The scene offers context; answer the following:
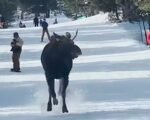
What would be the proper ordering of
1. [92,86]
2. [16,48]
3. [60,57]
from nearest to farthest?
[60,57] → [92,86] → [16,48]

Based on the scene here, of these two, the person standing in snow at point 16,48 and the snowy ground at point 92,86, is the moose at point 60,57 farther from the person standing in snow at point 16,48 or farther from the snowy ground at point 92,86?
the person standing in snow at point 16,48

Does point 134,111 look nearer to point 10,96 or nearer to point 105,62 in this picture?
point 10,96

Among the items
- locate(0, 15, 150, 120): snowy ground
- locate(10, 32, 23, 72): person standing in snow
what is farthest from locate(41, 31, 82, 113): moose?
locate(10, 32, 23, 72): person standing in snow

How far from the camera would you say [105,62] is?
26.9 meters

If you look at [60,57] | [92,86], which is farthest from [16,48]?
[60,57]

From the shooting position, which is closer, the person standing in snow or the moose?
the moose

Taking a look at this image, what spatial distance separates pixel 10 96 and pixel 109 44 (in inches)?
827

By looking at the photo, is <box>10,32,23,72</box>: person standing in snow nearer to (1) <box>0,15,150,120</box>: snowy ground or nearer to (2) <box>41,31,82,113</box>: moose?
(1) <box>0,15,150,120</box>: snowy ground

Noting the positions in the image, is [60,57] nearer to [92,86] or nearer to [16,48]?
[92,86]

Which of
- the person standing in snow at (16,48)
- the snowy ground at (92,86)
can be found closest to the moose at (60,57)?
the snowy ground at (92,86)

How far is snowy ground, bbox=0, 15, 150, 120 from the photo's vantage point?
13309mm

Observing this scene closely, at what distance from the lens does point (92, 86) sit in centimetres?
1847

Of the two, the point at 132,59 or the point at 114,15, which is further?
the point at 114,15

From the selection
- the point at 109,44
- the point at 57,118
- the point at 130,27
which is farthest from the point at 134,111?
the point at 130,27
